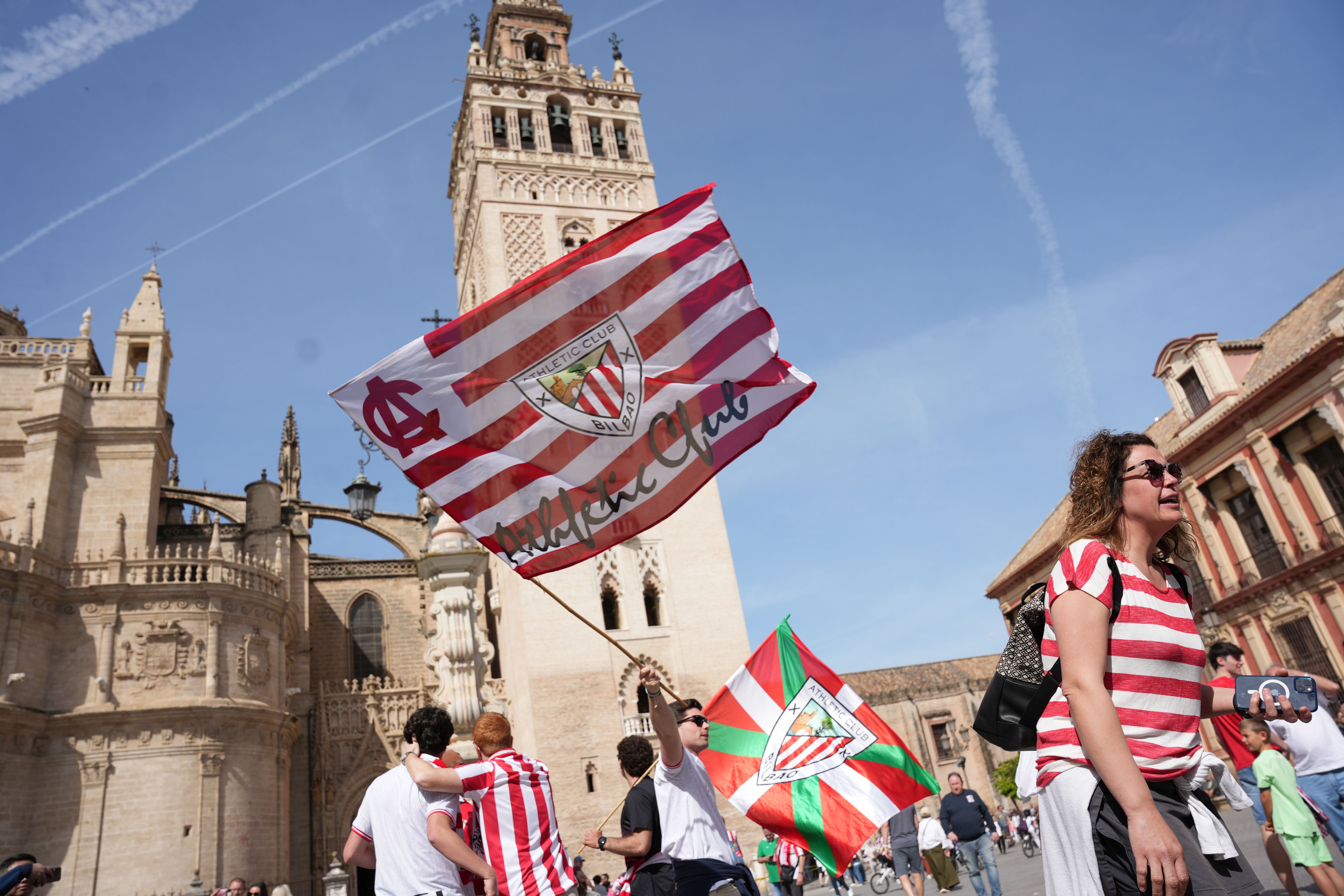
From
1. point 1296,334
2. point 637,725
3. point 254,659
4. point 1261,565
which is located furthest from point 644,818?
point 1296,334

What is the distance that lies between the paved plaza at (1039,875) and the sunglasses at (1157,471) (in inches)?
36.8

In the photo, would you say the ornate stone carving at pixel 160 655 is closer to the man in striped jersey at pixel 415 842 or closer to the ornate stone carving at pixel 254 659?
the ornate stone carving at pixel 254 659

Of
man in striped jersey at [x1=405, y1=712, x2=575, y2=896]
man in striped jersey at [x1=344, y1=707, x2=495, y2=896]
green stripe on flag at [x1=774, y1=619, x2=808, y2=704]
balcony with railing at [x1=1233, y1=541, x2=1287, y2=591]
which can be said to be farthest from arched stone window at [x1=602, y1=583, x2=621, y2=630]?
man in striped jersey at [x1=344, y1=707, x2=495, y2=896]

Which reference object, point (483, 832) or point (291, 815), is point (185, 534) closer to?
point (291, 815)

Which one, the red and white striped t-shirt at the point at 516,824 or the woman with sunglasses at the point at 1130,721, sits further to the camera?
the red and white striped t-shirt at the point at 516,824

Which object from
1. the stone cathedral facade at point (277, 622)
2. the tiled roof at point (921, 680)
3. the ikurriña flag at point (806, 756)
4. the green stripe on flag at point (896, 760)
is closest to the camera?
the ikurriña flag at point (806, 756)

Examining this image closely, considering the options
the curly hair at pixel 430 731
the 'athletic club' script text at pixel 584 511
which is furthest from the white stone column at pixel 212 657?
the curly hair at pixel 430 731

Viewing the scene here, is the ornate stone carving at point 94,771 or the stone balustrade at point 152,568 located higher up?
the stone balustrade at point 152,568

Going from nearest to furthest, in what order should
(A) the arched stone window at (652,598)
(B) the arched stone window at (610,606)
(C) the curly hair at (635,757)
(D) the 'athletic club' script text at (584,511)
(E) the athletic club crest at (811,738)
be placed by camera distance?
(C) the curly hair at (635,757), (D) the 'athletic club' script text at (584,511), (E) the athletic club crest at (811,738), (B) the arched stone window at (610,606), (A) the arched stone window at (652,598)

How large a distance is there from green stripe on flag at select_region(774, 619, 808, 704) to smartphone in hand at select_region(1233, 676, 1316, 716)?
508 cm

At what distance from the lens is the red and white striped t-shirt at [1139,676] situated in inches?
87.7

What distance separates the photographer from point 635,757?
4719 mm

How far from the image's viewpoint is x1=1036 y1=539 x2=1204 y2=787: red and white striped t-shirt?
2.23 meters

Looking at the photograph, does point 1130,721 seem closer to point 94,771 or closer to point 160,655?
point 94,771
